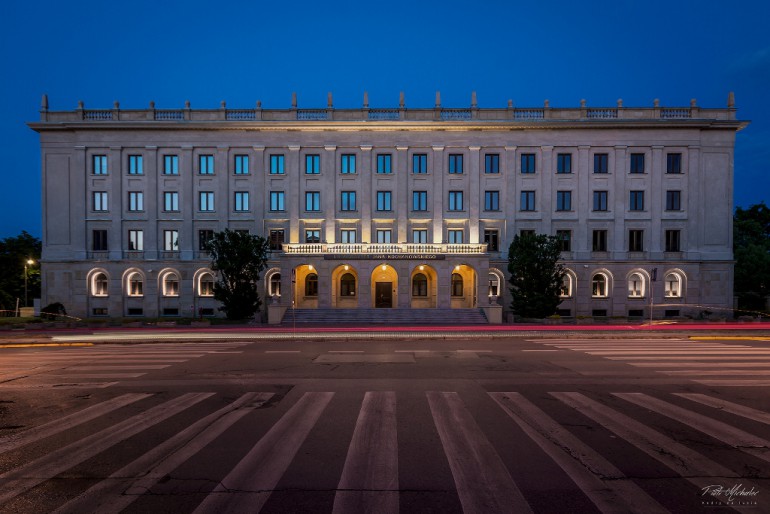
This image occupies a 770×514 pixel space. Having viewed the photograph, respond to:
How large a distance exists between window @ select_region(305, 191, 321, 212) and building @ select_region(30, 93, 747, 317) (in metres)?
0.10

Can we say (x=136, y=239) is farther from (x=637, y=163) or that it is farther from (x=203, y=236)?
(x=637, y=163)

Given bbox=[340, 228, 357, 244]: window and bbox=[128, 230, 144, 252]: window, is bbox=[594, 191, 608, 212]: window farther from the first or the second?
bbox=[128, 230, 144, 252]: window

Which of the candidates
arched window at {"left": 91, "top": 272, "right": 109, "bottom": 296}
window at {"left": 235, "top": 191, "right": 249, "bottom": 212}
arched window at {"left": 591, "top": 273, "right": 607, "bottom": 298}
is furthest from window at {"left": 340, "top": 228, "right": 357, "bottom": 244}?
arched window at {"left": 591, "top": 273, "right": 607, "bottom": 298}

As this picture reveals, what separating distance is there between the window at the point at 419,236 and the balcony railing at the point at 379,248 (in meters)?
3.40

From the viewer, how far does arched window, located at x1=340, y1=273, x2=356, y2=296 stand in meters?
40.8

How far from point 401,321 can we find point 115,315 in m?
28.7

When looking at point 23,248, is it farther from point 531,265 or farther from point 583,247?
point 583,247

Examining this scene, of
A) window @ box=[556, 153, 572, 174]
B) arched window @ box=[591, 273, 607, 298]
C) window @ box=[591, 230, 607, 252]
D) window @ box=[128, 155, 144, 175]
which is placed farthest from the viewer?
window @ box=[128, 155, 144, 175]

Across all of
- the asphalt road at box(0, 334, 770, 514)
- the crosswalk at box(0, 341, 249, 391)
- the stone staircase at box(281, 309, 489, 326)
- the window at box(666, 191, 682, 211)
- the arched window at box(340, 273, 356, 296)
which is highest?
the window at box(666, 191, 682, 211)

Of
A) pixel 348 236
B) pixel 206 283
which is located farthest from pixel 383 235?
pixel 206 283

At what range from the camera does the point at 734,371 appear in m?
13.2

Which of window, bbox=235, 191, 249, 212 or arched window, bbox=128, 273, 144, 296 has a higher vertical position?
window, bbox=235, 191, 249, 212

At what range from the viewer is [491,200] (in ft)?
134

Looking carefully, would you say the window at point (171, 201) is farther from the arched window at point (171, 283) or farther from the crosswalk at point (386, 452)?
the crosswalk at point (386, 452)
